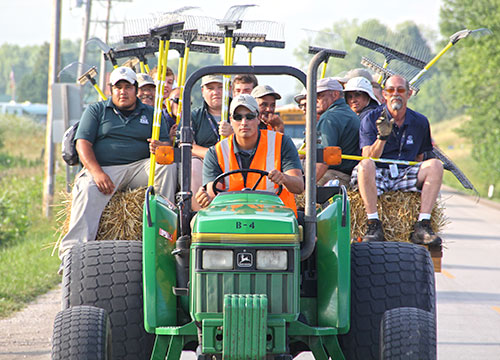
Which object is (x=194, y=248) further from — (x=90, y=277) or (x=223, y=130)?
(x=223, y=130)

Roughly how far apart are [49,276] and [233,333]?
25.9 feet

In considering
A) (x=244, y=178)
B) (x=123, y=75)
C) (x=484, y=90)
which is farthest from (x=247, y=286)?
(x=484, y=90)

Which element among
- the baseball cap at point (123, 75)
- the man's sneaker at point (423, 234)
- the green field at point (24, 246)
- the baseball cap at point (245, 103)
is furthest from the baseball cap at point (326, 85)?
the green field at point (24, 246)


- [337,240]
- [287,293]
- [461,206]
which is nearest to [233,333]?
[287,293]

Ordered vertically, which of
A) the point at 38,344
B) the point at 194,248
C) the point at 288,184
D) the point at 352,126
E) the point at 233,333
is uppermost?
the point at 352,126

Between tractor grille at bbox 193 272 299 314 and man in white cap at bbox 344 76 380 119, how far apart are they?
4.14 metres

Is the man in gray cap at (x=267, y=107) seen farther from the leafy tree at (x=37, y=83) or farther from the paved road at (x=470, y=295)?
the leafy tree at (x=37, y=83)

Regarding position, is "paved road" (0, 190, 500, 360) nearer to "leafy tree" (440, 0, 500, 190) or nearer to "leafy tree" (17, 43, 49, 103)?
"leafy tree" (440, 0, 500, 190)

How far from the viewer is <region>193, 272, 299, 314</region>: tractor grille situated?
195 inches

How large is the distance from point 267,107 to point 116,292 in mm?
3196

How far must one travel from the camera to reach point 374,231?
767 cm

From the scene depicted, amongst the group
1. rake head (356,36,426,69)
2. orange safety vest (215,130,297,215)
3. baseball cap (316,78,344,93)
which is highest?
rake head (356,36,426,69)

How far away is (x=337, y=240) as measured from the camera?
5.43m

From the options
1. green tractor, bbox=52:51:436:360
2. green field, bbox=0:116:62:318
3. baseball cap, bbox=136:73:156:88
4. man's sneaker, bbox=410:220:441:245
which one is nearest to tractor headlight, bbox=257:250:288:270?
green tractor, bbox=52:51:436:360
